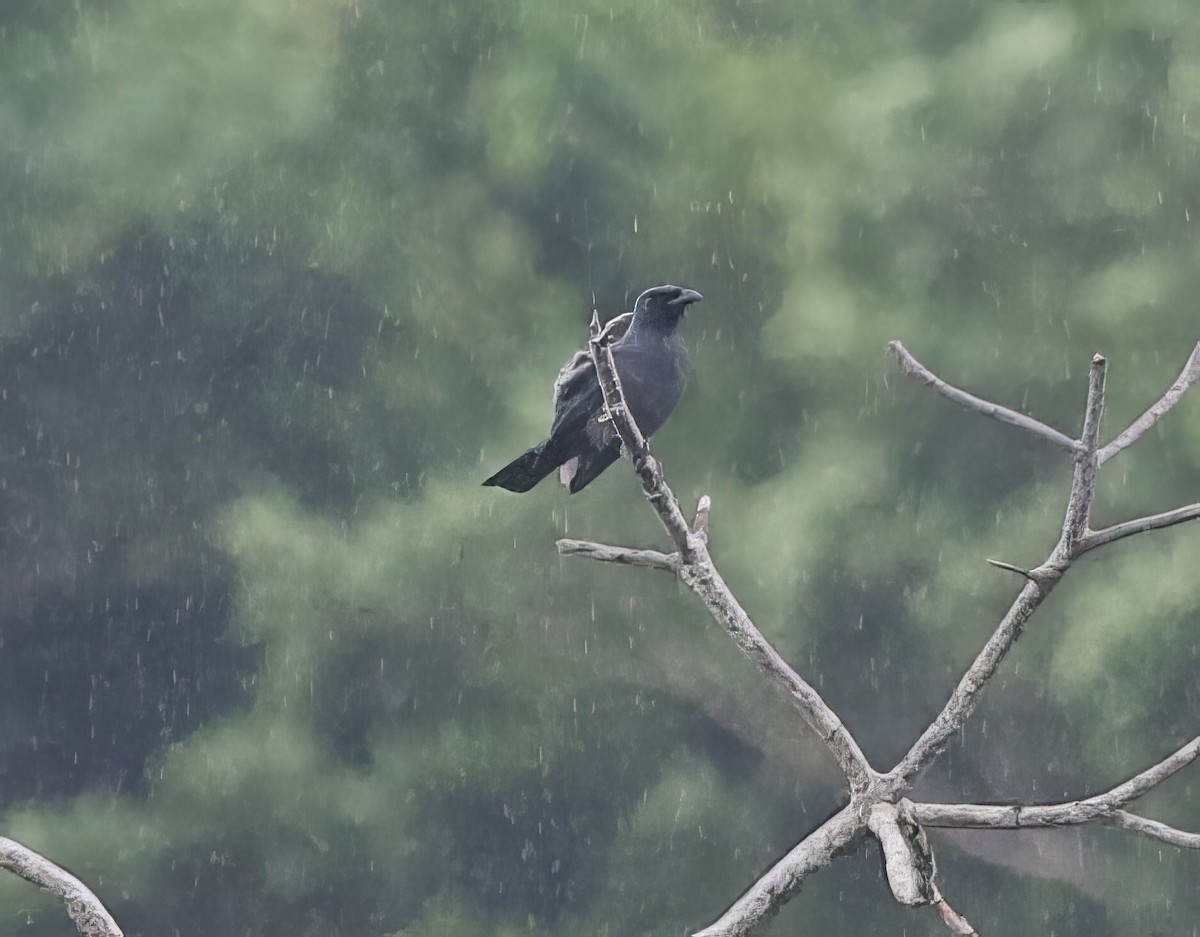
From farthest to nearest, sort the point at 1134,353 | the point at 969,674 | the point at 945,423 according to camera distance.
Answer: the point at 945,423 < the point at 1134,353 < the point at 969,674

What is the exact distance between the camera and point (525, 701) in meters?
5.33

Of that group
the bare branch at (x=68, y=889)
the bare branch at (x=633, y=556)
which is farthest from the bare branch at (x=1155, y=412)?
the bare branch at (x=68, y=889)

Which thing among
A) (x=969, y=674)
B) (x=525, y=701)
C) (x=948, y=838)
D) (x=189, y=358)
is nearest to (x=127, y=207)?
(x=189, y=358)

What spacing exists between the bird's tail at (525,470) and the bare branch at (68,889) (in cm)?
88

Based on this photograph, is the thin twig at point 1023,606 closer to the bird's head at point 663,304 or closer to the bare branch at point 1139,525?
the bare branch at point 1139,525

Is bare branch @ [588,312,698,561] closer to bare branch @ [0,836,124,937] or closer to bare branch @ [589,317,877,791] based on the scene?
bare branch @ [589,317,877,791]

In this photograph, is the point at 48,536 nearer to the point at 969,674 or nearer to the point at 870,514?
the point at 870,514

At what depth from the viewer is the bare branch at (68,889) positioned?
1797 mm

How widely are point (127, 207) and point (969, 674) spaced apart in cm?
424

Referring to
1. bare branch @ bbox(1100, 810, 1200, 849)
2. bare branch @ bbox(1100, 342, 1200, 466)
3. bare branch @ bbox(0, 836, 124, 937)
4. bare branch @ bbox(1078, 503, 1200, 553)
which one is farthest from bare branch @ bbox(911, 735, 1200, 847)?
bare branch @ bbox(0, 836, 124, 937)

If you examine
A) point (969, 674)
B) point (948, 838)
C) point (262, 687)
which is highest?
point (262, 687)

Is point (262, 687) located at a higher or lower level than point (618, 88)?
lower

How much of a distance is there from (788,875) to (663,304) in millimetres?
1206

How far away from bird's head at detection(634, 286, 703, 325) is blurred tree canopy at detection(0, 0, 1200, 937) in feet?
7.49
